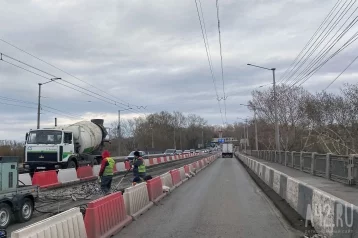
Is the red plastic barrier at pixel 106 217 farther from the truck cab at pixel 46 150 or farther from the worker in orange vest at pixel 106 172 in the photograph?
the truck cab at pixel 46 150

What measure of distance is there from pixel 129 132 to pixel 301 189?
125m

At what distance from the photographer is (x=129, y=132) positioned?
439 feet

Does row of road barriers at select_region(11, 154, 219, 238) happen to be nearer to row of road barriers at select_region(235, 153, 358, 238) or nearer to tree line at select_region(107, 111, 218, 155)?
row of road barriers at select_region(235, 153, 358, 238)

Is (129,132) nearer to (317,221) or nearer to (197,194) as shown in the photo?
(197,194)

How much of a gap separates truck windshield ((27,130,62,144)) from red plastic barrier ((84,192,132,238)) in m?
15.5

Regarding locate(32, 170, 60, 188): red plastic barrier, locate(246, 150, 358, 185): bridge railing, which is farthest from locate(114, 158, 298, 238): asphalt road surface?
locate(32, 170, 60, 188): red plastic barrier

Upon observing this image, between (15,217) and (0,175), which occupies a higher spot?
(0,175)

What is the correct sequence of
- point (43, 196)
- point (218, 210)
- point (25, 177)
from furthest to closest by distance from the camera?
point (25, 177) → point (43, 196) → point (218, 210)

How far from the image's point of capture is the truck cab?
23.7 meters

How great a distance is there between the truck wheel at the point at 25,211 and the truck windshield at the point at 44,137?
44.1ft

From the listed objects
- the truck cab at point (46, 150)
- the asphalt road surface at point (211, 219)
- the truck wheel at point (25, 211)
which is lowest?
the asphalt road surface at point (211, 219)

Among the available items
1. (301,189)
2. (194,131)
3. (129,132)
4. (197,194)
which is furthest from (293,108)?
(194,131)

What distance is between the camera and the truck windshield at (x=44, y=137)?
2393 cm

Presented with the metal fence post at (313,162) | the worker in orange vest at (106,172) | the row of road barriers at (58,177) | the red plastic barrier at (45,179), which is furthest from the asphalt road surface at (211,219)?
the metal fence post at (313,162)
